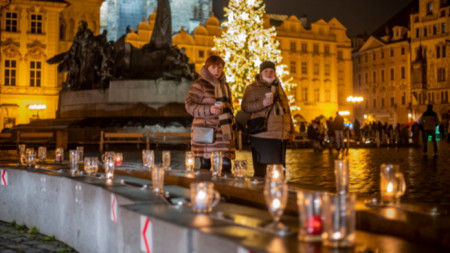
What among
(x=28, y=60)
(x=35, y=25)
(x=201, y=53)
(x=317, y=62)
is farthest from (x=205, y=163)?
(x=317, y=62)

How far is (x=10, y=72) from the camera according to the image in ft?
147

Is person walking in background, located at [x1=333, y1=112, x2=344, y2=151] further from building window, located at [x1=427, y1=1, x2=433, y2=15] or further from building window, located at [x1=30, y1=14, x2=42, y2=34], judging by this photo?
building window, located at [x1=427, y1=1, x2=433, y2=15]

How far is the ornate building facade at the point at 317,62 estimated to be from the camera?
65.4m

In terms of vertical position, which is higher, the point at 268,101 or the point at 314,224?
the point at 268,101

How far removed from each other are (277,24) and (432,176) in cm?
5908

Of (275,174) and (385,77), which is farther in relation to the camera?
(385,77)

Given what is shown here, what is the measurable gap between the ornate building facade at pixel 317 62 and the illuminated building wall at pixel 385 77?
9.46ft

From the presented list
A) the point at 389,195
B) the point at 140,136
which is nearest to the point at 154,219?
the point at 389,195

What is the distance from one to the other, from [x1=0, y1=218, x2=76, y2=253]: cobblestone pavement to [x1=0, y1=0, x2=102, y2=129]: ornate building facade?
3940cm

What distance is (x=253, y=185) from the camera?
4328 millimetres

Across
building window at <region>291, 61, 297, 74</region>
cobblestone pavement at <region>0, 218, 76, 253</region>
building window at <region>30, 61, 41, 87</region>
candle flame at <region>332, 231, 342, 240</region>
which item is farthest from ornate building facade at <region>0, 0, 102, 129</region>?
candle flame at <region>332, 231, 342, 240</region>

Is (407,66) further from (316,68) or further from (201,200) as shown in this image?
(201,200)

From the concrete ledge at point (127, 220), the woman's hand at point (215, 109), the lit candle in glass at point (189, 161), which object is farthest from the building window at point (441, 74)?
the concrete ledge at point (127, 220)

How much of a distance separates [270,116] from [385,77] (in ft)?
216
